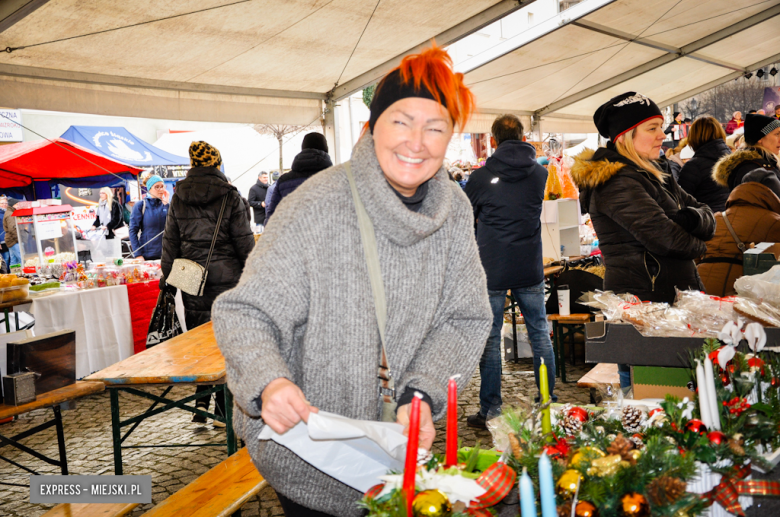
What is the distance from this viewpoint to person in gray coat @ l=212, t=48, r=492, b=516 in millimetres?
1181

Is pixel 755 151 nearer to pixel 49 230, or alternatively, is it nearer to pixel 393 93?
pixel 393 93

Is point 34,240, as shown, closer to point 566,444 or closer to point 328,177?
point 328,177

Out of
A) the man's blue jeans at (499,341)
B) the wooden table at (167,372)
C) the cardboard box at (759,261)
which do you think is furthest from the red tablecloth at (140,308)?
the cardboard box at (759,261)

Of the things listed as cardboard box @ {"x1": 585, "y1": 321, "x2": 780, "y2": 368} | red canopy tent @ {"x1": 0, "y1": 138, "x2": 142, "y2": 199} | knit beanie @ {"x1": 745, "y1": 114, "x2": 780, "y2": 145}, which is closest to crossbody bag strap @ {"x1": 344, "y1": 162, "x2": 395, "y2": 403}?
cardboard box @ {"x1": 585, "y1": 321, "x2": 780, "y2": 368}

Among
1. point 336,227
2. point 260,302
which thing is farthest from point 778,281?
point 260,302

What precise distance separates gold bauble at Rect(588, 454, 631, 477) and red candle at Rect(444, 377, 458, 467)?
215mm

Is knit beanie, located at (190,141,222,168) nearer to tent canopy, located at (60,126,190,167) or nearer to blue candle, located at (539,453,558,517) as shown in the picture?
blue candle, located at (539,453,558,517)

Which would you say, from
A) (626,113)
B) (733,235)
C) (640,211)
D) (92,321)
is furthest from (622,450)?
(92,321)

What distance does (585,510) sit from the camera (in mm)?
873

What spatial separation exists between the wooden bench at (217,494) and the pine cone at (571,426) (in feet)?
4.08

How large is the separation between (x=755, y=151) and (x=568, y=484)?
3483 mm

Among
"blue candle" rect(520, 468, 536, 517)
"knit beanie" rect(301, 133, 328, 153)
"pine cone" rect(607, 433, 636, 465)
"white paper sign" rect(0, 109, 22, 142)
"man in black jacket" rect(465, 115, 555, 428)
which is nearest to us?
"blue candle" rect(520, 468, 536, 517)

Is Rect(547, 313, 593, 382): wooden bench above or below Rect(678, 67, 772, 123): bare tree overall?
below

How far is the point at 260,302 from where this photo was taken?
1.17 metres
